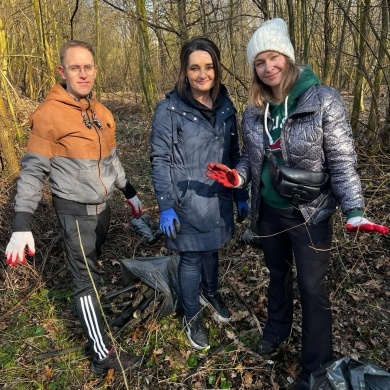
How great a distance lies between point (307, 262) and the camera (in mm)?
2018

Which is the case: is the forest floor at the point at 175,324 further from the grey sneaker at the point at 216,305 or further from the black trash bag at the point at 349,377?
the black trash bag at the point at 349,377

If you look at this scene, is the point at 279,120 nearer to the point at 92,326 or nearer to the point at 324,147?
the point at 324,147

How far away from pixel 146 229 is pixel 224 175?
2.20 m

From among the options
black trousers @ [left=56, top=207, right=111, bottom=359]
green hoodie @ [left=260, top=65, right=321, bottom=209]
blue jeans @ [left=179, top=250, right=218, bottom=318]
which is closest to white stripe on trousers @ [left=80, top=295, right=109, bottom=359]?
black trousers @ [left=56, top=207, right=111, bottom=359]

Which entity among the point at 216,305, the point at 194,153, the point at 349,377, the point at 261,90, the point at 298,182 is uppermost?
the point at 261,90

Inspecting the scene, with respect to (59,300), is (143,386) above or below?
below

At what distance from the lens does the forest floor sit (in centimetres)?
253

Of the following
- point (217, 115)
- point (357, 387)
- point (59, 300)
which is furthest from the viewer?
point (59, 300)

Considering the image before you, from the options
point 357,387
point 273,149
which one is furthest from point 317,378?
point 273,149

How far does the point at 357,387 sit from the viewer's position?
1.78 m

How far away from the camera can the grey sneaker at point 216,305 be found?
9.82 feet

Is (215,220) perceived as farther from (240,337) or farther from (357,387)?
(357,387)

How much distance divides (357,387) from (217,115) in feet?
5.89

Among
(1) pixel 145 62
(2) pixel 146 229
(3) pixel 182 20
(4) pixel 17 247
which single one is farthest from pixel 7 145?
(1) pixel 145 62
